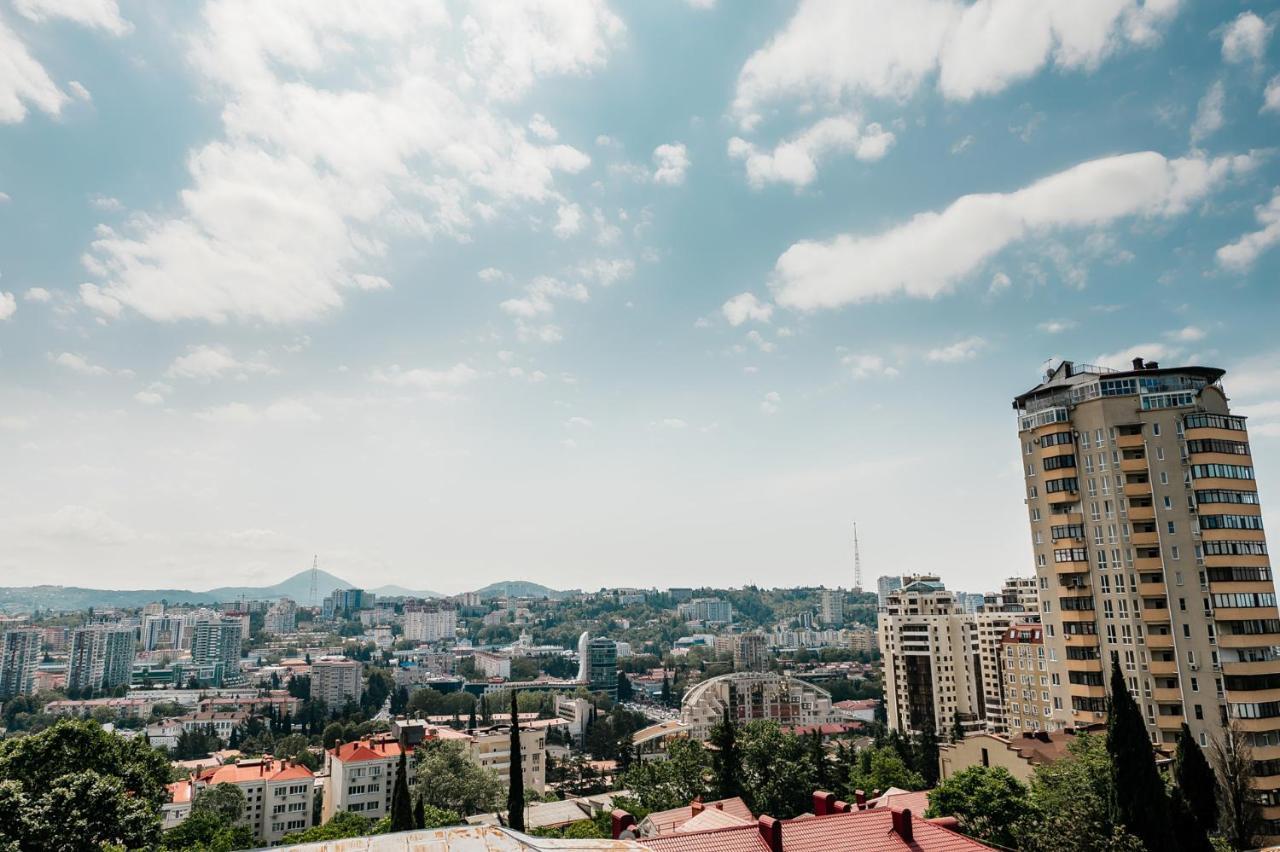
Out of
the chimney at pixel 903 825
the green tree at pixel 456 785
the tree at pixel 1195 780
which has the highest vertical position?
the chimney at pixel 903 825

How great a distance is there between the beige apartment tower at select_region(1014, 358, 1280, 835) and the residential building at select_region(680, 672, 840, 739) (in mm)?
64364

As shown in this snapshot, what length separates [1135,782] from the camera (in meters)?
19.9

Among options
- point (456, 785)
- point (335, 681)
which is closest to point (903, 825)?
point (456, 785)

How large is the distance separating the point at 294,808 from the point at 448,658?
13639cm

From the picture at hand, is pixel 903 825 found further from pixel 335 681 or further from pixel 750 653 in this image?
pixel 750 653

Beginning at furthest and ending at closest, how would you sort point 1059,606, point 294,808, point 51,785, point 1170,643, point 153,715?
point 153,715 < point 294,808 < point 1059,606 < point 1170,643 < point 51,785

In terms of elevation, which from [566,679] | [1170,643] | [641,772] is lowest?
[566,679]

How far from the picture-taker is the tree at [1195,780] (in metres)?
24.5

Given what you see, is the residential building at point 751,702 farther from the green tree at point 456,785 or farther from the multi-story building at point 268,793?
the multi-story building at point 268,793

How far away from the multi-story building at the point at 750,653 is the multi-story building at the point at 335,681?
7479cm

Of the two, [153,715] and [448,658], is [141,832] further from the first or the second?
[448,658]

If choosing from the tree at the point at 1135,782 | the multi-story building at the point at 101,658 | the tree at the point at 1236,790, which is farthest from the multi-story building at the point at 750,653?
the tree at the point at 1135,782

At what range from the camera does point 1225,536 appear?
104 feet

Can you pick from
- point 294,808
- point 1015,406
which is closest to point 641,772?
point 1015,406
